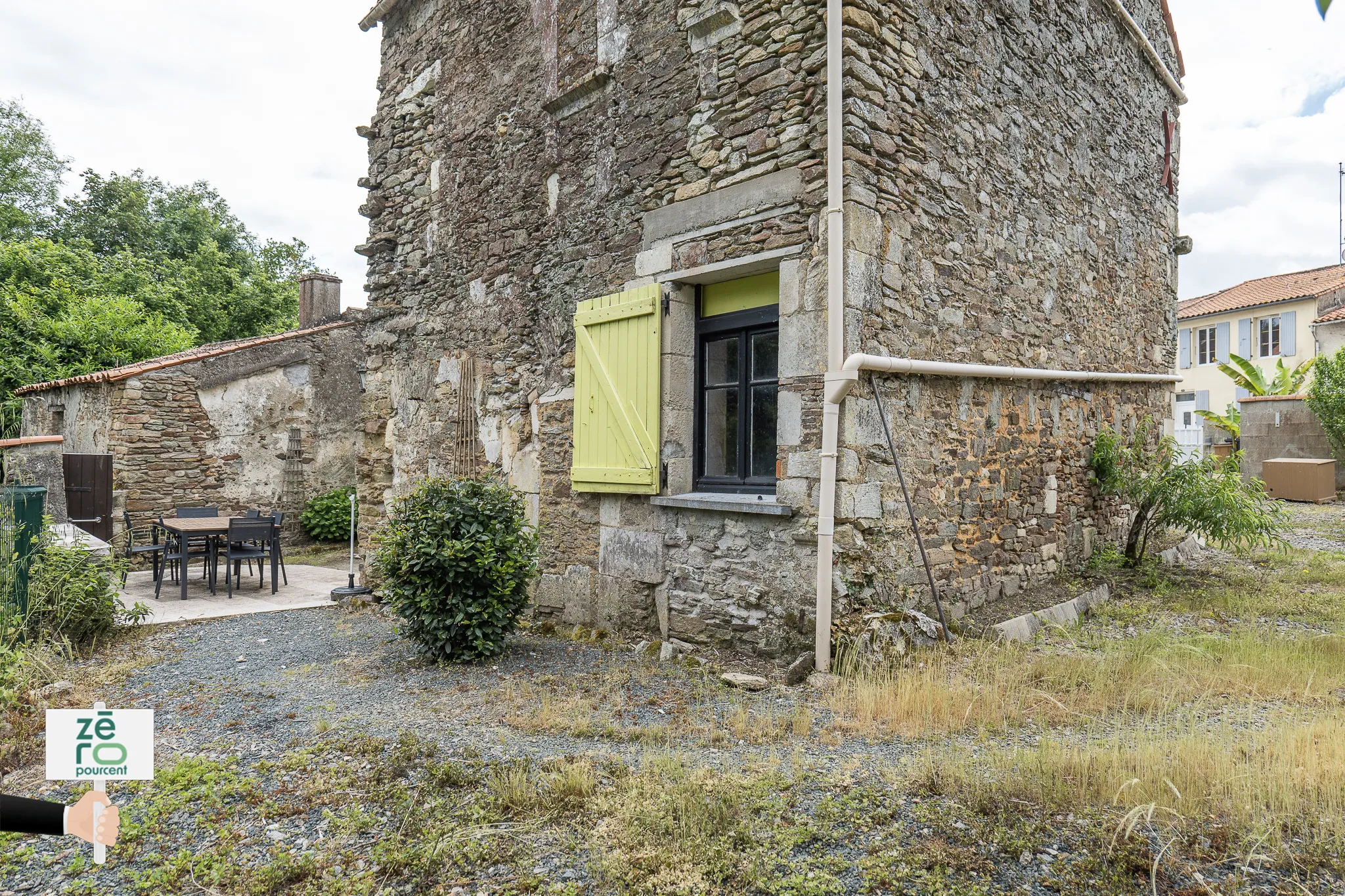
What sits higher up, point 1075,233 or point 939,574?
point 1075,233

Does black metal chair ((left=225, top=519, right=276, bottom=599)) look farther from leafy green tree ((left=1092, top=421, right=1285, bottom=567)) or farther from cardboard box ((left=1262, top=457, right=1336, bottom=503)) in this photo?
cardboard box ((left=1262, top=457, right=1336, bottom=503))

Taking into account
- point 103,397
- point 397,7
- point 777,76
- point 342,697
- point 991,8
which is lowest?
point 342,697

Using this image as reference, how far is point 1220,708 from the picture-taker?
396cm

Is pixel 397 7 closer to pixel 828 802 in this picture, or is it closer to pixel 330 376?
pixel 330 376

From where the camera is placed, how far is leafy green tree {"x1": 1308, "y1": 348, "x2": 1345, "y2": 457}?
14.4 m

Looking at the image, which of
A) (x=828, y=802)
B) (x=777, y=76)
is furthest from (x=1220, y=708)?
(x=777, y=76)

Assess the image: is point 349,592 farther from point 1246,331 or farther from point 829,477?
point 1246,331

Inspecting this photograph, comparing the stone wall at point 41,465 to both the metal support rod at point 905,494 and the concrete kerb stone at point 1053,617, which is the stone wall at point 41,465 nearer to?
the metal support rod at point 905,494

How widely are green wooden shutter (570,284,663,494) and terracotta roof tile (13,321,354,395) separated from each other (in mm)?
8642

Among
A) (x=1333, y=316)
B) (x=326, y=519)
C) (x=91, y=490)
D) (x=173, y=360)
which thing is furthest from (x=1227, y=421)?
(x=91, y=490)

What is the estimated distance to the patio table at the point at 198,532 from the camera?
8750 mm

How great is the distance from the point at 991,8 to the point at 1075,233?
2.31 meters

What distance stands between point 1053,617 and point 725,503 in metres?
2.93

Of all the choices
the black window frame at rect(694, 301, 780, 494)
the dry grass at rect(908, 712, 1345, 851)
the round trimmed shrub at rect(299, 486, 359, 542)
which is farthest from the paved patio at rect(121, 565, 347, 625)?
the dry grass at rect(908, 712, 1345, 851)
